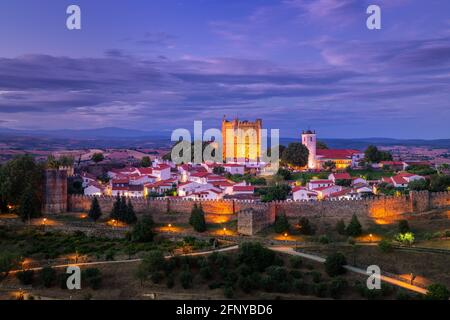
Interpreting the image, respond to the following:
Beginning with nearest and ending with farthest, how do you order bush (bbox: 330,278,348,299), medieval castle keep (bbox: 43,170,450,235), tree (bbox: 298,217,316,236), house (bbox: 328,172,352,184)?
1. bush (bbox: 330,278,348,299)
2. tree (bbox: 298,217,316,236)
3. medieval castle keep (bbox: 43,170,450,235)
4. house (bbox: 328,172,352,184)

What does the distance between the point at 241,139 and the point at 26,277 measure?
140ft

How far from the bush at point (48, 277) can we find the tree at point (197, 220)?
8.35 meters

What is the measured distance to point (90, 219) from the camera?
32906mm

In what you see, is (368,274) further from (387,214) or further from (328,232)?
(387,214)

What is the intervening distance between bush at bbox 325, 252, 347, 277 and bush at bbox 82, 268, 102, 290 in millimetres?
9765

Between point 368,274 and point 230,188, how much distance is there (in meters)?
16.9

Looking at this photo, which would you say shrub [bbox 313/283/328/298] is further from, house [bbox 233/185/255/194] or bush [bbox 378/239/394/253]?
house [bbox 233/185/255/194]

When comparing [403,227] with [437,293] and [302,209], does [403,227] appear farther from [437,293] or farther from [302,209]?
[437,293]

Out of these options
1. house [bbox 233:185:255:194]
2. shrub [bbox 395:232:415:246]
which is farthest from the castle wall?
house [bbox 233:185:255:194]

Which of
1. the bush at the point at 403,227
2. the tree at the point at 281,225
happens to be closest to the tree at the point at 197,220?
the tree at the point at 281,225

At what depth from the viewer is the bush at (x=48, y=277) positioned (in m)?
23.3

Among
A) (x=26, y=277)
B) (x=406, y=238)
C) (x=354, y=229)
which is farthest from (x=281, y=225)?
(x=26, y=277)

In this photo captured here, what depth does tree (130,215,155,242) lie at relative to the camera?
93.6 feet

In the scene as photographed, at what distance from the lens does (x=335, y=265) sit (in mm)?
22500
